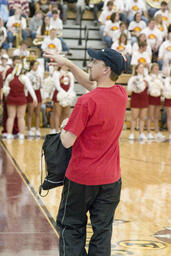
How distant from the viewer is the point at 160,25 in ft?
55.6

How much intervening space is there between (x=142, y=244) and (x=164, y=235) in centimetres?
38

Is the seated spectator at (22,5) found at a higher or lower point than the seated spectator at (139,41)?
higher

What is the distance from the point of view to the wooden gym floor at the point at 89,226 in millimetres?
4781

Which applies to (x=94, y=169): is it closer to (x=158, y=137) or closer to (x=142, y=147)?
(x=142, y=147)

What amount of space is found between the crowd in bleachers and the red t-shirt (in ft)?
27.6

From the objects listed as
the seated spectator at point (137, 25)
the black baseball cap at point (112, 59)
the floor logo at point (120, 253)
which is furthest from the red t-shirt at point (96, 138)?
the seated spectator at point (137, 25)

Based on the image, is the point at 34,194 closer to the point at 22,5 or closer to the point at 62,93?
the point at 62,93

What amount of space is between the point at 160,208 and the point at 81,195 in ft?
9.82

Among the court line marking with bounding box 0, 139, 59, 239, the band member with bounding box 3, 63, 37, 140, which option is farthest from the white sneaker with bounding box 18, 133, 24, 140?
the court line marking with bounding box 0, 139, 59, 239

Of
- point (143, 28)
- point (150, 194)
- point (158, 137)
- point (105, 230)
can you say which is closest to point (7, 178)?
point (150, 194)

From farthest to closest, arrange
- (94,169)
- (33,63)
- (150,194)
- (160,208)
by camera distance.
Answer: (33,63)
(150,194)
(160,208)
(94,169)

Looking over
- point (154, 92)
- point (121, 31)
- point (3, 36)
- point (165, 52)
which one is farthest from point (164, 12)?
point (154, 92)

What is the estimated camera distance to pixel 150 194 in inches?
277

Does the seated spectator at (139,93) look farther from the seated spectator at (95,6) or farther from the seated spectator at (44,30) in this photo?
the seated spectator at (95,6)
